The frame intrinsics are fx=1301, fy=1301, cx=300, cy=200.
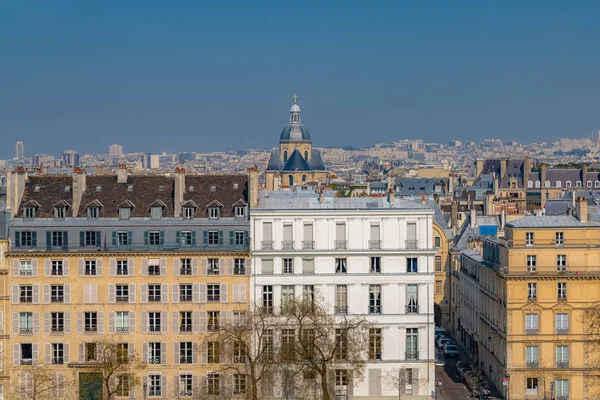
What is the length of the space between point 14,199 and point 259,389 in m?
18.2

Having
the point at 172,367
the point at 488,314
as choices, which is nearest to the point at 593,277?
the point at 488,314

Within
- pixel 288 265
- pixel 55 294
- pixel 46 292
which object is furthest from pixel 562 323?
pixel 46 292

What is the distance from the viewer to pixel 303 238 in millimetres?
74812

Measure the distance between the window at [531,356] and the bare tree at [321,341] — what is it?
418 inches

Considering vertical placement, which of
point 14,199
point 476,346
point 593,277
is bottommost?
point 476,346

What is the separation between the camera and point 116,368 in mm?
71750

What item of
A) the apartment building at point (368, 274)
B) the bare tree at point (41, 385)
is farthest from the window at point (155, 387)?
the apartment building at point (368, 274)

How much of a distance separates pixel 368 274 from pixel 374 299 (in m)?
1.47

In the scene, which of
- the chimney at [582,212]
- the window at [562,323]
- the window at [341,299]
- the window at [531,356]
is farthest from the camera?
the chimney at [582,212]

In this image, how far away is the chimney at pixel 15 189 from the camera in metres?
75.6

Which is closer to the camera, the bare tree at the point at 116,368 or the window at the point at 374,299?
the bare tree at the point at 116,368

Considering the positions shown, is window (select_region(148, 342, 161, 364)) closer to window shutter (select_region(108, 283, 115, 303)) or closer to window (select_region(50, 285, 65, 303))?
window shutter (select_region(108, 283, 115, 303))

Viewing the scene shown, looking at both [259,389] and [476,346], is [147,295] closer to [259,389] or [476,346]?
[259,389]

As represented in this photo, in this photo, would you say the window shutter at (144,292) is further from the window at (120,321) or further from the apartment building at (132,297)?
the window at (120,321)
